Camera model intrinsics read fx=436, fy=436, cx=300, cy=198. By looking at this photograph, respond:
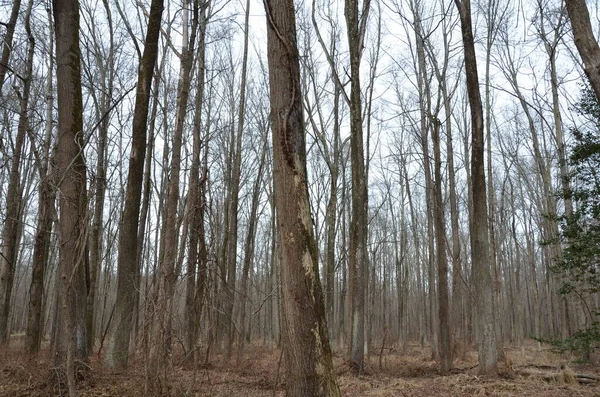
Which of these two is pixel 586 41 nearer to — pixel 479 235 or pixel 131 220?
pixel 479 235

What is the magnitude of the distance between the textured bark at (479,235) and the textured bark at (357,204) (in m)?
2.27

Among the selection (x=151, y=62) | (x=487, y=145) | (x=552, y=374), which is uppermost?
(x=487, y=145)

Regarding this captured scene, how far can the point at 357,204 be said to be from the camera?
378 inches

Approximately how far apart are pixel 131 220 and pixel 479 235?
6430 mm

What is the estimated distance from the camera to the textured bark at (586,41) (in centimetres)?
508

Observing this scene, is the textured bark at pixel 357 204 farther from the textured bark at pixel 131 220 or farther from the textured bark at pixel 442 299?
the textured bark at pixel 131 220

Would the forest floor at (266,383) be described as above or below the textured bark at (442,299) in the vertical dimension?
below

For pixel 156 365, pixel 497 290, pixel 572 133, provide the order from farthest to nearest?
1. pixel 497 290
2. pixel 572 133
3. pixel 156 365

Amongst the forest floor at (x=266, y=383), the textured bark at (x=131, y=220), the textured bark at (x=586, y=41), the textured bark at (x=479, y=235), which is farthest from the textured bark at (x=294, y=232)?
the textured bark at (x=479, y=235)

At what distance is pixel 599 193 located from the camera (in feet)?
31.0

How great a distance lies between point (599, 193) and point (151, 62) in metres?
9.58

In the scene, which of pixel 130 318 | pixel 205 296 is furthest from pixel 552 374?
pixel 130 318

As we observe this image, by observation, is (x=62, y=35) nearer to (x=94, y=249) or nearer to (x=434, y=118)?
(x=94, y=249)

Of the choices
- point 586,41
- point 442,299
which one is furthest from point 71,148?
point 442,299
